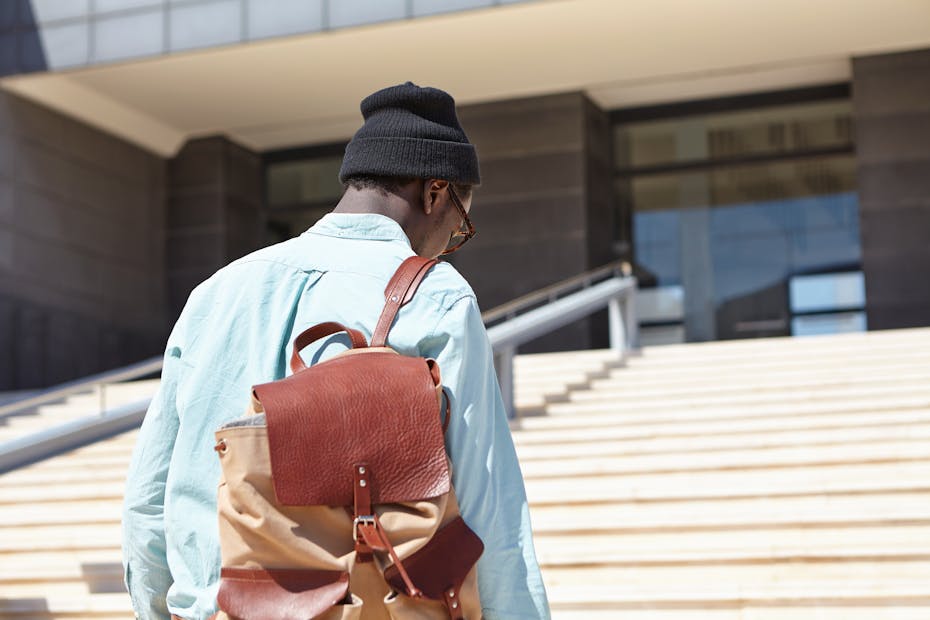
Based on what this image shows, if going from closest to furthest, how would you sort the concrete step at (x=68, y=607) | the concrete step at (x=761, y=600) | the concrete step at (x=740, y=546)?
the concrete step at (x=761, y=600) < the concrete step at (x=740, y=546) < the concrete step at (x=68, y=607)

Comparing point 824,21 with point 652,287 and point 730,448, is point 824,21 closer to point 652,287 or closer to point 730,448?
point 652,287

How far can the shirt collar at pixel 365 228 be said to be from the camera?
197 cm

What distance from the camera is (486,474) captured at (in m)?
1.74

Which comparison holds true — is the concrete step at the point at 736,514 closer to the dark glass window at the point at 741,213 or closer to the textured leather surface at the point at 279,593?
the textured leather surface at the point at 279,593

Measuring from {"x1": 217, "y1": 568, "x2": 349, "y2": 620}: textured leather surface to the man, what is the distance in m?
0.14

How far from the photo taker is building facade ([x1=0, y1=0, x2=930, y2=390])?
15.9 metres

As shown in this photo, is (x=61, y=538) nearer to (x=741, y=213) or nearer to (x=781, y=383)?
(x=781, y=383)

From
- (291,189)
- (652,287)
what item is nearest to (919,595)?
(652,287)

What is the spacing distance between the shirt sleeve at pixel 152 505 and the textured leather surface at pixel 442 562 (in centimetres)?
50

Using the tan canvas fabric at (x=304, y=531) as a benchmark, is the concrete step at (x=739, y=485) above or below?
below

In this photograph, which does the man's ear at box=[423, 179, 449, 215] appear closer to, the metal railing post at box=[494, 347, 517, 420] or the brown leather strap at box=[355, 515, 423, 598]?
the brown leather strap at box=[355, 515, 423, 598]

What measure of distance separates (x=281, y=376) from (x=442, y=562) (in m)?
0.41

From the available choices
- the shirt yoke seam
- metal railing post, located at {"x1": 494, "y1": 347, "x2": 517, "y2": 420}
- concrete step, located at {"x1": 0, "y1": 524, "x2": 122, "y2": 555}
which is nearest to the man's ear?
the shirt yoke seam

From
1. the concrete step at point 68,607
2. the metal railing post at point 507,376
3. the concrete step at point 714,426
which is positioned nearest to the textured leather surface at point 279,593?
the concrete step at point 68,607
